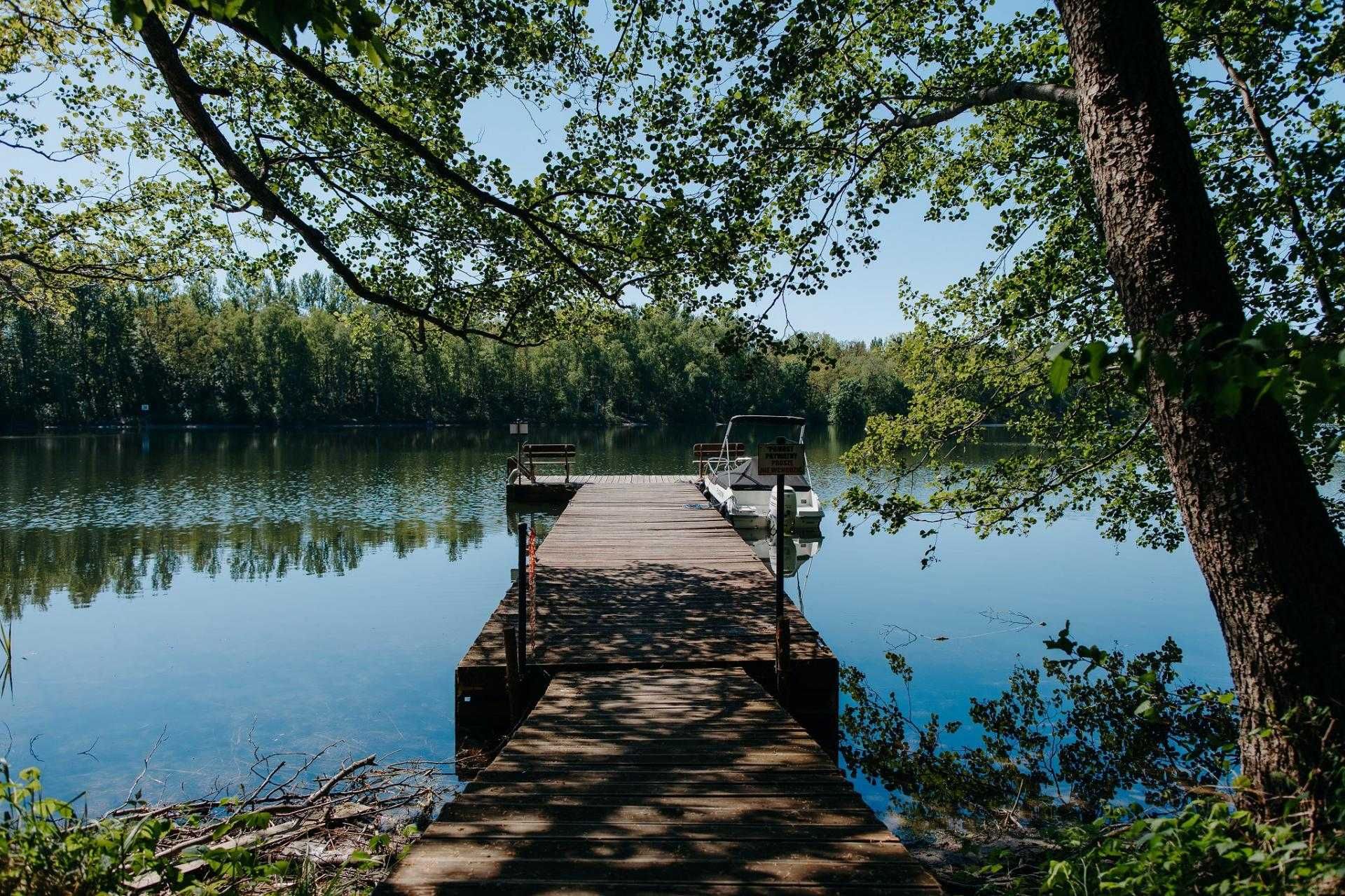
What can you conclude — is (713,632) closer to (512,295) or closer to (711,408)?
(512,295)

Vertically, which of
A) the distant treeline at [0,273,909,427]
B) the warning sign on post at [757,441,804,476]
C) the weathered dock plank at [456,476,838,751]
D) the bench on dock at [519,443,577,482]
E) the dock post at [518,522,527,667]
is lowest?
the weathered dock plank at [456,476,838,751]

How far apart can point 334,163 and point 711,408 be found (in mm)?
79586

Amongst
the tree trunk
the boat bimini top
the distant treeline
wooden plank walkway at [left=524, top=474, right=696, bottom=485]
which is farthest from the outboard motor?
the distant treeline

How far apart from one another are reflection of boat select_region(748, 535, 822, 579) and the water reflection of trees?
263 inches

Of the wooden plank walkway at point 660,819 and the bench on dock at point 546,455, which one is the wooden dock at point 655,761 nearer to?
the wooden plank walkway at point 660,819

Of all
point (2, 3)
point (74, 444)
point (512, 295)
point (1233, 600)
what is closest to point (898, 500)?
point (1233, 600)

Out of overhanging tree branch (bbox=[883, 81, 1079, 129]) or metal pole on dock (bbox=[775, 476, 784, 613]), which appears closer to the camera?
overhanging tree branch (bbox=[883, 81, 1079, 129])

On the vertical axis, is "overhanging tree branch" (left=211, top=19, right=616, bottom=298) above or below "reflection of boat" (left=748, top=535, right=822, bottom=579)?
above

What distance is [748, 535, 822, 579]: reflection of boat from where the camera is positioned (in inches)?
611

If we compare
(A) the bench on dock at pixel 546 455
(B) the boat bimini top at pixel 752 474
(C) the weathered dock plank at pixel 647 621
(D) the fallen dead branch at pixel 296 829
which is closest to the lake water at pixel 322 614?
(D) the fallen dead branch at pixel 296 829

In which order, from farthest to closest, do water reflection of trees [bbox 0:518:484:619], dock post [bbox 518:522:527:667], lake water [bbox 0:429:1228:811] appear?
water reflection of trees [bbox 0:518:484:619] < lake water [bbox 0:429:1228:811] < dock post [bbox 518:522:527:667]

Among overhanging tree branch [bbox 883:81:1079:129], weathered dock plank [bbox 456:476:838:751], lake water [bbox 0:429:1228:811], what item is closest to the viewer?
overhanging tree branch [bbox 883:81:1079:129]

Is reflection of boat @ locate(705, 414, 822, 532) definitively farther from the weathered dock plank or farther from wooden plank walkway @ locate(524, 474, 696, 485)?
wooden plank walkway @ locate(524, 474, 696, 485)

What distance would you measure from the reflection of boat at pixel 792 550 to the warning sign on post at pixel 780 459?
730 cm
